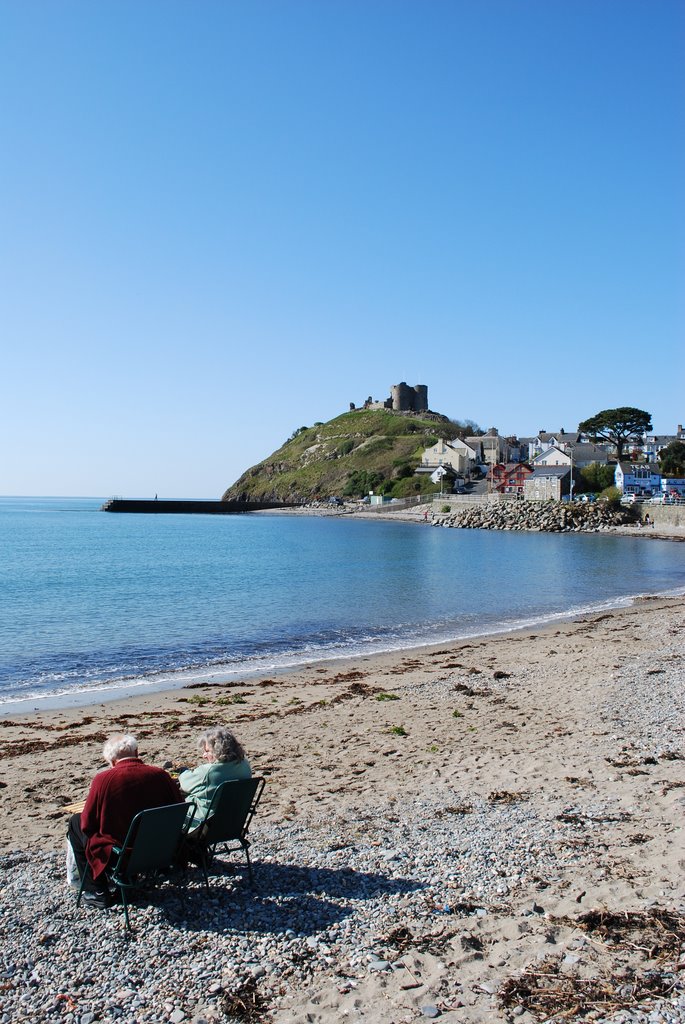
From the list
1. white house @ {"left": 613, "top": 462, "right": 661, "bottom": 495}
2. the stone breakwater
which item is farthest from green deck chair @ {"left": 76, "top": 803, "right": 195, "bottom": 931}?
white house @ {"left": 613, "top": 462, "right": 661, "bottom": 495}

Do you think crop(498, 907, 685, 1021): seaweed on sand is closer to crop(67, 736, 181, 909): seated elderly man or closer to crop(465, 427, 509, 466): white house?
crop(67, 736, 181, 909): seated elderly man

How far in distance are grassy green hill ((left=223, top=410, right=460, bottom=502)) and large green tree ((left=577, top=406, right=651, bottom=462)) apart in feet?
103

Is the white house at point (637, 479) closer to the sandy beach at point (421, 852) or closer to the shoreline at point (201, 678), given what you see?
the shoreline at point (201, 678)

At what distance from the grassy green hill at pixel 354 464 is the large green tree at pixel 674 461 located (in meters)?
39.0

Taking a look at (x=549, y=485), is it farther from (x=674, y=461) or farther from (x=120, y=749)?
(x=120, y=749)

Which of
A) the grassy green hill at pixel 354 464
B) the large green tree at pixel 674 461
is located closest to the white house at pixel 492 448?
the grassy green hill at pixel 354 464

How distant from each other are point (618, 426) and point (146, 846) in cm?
14022

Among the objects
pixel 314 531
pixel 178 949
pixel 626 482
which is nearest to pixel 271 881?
pixel 178 949

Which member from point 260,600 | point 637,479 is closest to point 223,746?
point 260,600

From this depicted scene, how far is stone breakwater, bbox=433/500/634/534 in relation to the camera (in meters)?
92.0

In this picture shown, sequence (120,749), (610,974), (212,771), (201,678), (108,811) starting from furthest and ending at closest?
(201,678)
(212,771)
(120,749)
(108,811)
(610,974)

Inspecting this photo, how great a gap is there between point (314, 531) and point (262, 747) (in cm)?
8059

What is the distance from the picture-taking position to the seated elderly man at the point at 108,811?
639cm

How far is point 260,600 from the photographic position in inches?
1308
